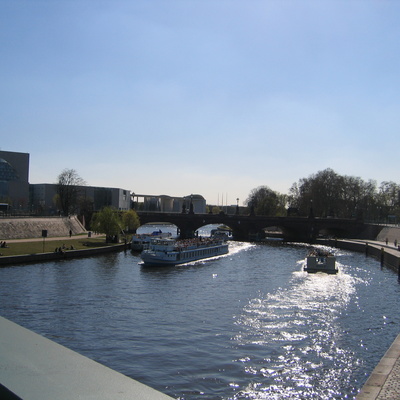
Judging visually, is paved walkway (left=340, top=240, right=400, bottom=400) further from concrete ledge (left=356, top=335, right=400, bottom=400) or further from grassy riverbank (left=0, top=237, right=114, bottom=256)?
grassy riverbank (left=0, top=237, right=114, bottom=256)

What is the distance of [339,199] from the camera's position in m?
147

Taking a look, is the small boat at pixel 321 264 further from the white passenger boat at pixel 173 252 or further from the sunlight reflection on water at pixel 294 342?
the white passenger boat at pixel 173 252

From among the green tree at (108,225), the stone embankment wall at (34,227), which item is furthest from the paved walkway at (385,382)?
the green tree at (108,225)

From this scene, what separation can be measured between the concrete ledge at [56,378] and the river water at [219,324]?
1207 cm

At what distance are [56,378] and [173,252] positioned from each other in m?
58.7

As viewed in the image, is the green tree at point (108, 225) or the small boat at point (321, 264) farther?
the green tree at point (108, 225)

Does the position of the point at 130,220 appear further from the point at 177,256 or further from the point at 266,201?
the point at 266,201

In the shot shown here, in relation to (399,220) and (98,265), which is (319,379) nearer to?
(98,265)

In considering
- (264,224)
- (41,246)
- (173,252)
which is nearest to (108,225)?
(41,246)

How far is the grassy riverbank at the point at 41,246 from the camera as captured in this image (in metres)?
57.3

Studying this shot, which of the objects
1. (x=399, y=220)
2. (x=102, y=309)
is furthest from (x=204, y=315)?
(x=399, y=220)

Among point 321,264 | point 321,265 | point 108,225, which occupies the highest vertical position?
point 108,225

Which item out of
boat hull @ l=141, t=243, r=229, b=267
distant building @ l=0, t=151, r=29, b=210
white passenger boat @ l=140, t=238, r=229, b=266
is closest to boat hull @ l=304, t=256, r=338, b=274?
boat hull @ l=141, t=243, r=229, b=267

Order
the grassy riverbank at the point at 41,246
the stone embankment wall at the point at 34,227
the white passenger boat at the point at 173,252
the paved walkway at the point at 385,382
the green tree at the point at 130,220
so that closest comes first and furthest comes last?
the paved walkway at the point at 385,382
the grassy riverbank at the point at 41,246
the white passenger boat at the point at 173,252
the stone embankment wall at the point at 34,227
the green tree at the point at 130,220
